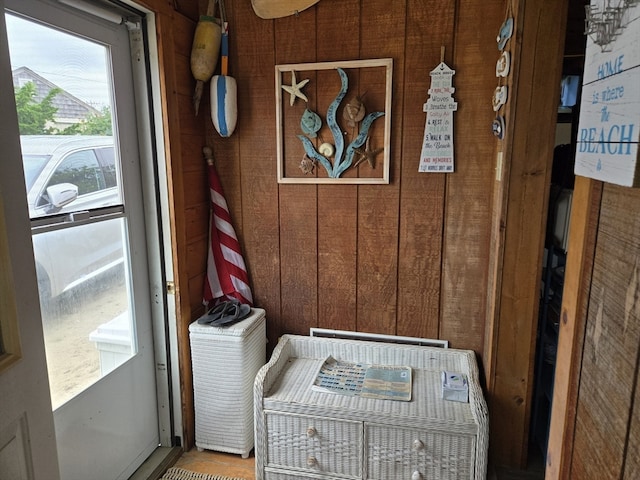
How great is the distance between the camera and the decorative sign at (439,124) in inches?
72.4

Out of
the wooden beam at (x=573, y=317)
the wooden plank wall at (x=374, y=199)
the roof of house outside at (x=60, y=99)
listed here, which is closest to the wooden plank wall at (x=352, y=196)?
the wooden plank wall at (x=374, y=199)

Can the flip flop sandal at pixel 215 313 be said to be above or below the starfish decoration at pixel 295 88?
below

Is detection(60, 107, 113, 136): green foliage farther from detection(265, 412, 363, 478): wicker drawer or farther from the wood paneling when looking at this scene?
the wood paneling

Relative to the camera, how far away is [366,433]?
5.62 feet

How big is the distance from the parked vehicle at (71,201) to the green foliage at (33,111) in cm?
2

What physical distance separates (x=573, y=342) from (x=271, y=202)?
60.1 inches

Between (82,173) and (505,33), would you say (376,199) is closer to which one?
(505,33)

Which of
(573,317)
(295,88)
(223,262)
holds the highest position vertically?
(295,88)

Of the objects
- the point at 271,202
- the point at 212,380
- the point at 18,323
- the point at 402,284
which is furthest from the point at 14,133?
the point at 402,284

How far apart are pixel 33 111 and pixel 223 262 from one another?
3.42 ft

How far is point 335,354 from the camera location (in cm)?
211

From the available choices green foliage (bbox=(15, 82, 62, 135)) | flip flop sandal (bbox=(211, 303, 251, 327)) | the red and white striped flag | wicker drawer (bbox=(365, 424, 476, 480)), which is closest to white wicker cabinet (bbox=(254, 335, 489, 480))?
wicker drawer (bbox=(365, 424, 476, 480))

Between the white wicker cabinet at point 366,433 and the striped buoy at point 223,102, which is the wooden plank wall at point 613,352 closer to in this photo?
the white wicker cabinet at point 366,433

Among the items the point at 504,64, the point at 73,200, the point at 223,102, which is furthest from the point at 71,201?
the point at 504,64
